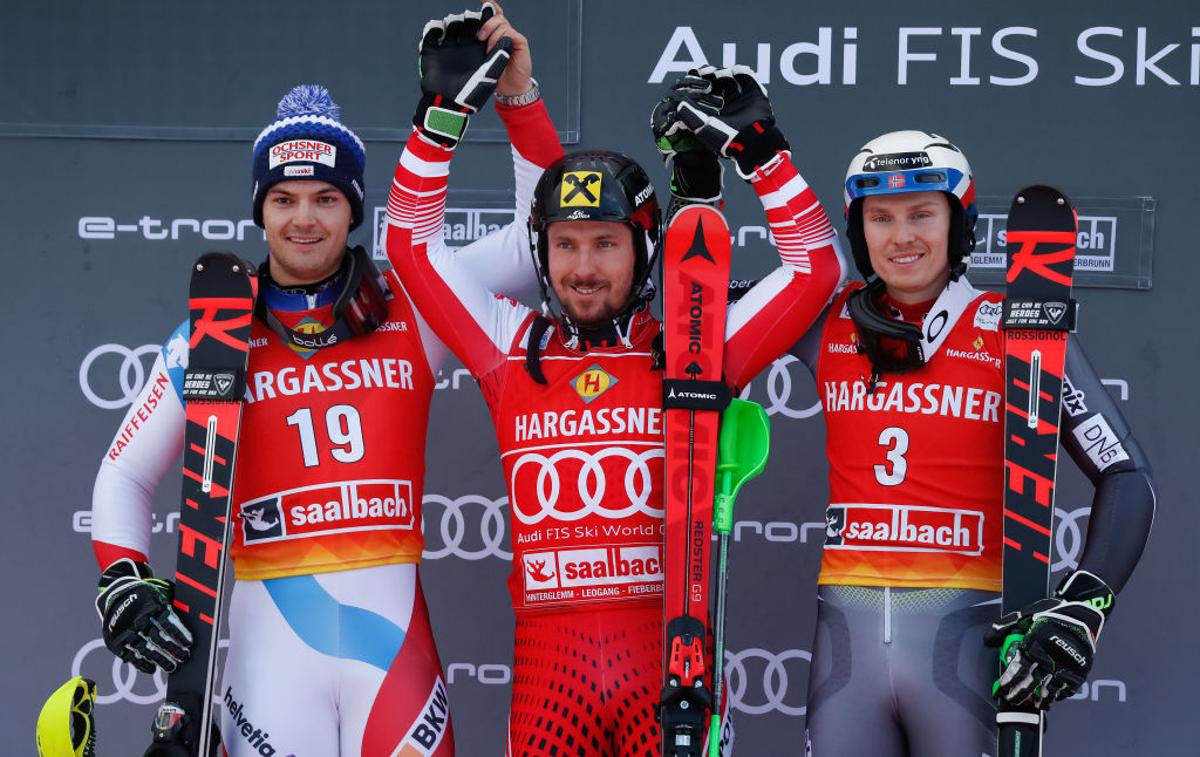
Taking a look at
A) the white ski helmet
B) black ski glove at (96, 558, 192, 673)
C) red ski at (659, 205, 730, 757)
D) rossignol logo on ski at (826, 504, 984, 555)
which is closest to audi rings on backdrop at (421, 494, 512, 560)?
black ski glove at (96, 558, 192, 673)

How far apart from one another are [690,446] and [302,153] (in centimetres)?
124

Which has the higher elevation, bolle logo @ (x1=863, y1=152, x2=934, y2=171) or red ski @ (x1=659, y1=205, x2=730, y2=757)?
bolle logo @ (x1=863, y1=152, x2=934, y2=171)

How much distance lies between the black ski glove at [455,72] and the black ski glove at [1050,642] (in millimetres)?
1736

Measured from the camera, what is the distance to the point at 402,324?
3.28 meters

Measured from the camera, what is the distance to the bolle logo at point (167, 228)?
430cm

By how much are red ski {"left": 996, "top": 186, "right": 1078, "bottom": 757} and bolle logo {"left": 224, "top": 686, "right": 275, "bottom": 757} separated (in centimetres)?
169

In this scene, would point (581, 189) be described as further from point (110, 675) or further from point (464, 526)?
point (110, 675)

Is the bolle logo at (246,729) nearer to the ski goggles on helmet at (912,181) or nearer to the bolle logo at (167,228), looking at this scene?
the bolle logo at (167,228)

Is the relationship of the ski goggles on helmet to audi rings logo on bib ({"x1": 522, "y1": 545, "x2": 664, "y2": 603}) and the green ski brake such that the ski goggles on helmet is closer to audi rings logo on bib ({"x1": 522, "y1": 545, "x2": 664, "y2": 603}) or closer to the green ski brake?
the green ski brake

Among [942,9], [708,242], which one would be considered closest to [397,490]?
[708,242]

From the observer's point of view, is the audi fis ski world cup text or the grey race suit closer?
the grey race suit

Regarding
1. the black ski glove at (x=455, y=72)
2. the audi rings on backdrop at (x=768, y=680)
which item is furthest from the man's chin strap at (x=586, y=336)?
the audi rings on backdrop at (x=768, y=680)

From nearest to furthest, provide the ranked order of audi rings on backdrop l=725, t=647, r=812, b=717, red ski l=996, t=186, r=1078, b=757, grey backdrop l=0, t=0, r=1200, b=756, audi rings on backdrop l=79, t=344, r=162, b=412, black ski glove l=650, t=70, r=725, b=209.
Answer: red ski l=996, t=186, r=1078, b=757 → black ski glove l=650, t=70, r=725, b=209 → grey backdrop l=0, t=0, r=1200, b=756 → audi rings on backdrop l=725, t=647, r=812, b=717 → audi rings on backdrop l=79, t=344, r=162, b=412

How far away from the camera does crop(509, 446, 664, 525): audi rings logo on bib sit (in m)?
2.97
